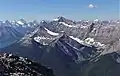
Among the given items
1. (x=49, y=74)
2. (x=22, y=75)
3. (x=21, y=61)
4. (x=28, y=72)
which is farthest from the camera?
(x=49, y=74)

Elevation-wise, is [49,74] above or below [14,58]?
below

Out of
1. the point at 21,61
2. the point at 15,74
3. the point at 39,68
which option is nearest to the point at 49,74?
the point at 39,68

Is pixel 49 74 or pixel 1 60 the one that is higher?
pixel 1 60

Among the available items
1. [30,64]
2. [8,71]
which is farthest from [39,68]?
[8,71]

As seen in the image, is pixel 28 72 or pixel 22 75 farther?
pixel 28 72

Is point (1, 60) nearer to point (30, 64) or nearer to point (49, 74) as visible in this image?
point (30, 64)

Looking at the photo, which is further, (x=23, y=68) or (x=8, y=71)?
(x=23, y=68)

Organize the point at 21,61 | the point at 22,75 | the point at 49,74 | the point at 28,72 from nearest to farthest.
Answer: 1. the point at 22,75
2. the point at 28,72
3. the point at 21,61
4. the point at 49,74

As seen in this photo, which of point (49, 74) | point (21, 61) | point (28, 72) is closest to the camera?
point (28, 72)

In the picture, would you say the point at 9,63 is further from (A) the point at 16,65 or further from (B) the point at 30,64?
(B) the point at 30,64
